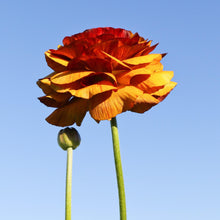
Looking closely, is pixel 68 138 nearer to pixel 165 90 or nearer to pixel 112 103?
pixel 112 103

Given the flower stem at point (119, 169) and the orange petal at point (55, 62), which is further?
the orange petal at point (55, 62)

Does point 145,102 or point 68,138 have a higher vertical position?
point 145,102

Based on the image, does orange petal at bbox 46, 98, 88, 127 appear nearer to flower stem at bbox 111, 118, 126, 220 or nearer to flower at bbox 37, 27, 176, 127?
flower at bbox 37, 27, 176, 127

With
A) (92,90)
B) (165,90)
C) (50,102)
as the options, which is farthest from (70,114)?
(165,90)

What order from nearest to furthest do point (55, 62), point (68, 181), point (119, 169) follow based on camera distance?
point (119, 169) → point (68, 181) → point (55, 62)

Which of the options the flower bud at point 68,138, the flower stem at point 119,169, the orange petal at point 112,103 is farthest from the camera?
the flower bud at point 68,138

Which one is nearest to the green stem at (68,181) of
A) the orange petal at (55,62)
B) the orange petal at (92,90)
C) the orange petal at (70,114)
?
the orange petal at (70,114)

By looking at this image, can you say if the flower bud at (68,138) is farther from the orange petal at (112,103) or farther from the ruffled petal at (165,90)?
the ruffled petal at (165,90)
